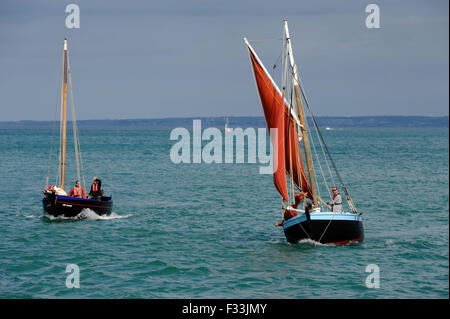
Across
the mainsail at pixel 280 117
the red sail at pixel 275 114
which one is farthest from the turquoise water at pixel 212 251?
the mainsail at pixel 280 117

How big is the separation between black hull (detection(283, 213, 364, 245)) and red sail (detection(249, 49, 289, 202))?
1.84 metres

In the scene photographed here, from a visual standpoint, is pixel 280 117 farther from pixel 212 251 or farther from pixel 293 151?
pixel 212 251

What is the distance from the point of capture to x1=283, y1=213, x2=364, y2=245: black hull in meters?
31.8

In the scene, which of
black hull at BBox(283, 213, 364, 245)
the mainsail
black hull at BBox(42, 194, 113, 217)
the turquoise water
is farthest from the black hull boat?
black hull at BBox(283, 213, 364, 245)

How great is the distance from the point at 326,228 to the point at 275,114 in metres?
6.56

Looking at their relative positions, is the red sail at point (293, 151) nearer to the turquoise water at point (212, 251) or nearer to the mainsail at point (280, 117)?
the mainsail at point (280, 117)

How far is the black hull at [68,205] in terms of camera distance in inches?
1582

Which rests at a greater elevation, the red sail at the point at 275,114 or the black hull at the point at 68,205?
the red sail at the point at 275,114

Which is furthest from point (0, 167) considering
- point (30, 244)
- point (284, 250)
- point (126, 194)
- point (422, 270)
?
point (422, 270)

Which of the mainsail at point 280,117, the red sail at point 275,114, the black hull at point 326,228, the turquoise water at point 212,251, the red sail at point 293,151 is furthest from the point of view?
the red sail at point 293,151

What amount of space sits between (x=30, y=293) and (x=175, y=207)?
2576cm

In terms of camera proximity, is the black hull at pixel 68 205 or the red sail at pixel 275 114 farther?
the black hull at pixel 68 205
